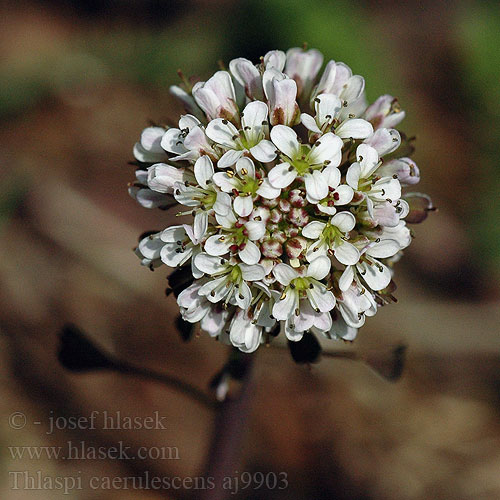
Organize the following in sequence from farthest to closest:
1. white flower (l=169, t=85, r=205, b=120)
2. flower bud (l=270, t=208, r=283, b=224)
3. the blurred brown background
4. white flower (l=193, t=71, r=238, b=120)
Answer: the blurred brown background → white flower (l=169, t=85, r=205, b=120) → white flower (l=193, t=71, r=238, b=120) → flower bud (l=270, t=208, r=283, b=224)

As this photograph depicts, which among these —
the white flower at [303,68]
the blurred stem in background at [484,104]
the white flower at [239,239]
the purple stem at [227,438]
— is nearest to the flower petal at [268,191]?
the white flower at [239,239]

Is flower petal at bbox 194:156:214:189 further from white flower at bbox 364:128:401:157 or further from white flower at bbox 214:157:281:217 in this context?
white flower at bbox 364:128:401:157

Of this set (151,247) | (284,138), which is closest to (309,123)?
(284,138)

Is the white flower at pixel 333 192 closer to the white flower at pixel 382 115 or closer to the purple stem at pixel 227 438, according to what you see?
the white flower at pixel 382 115

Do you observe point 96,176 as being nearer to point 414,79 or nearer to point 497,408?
point 414,79

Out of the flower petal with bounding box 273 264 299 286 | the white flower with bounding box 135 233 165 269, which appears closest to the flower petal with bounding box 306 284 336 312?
the flower petal with bounding box 273 264 299 286

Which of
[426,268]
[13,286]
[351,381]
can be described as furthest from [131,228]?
[426,268]
